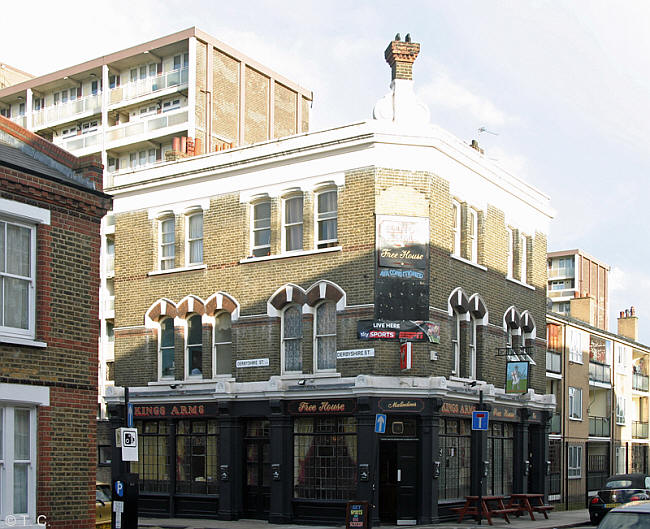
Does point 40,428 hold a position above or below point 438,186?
below

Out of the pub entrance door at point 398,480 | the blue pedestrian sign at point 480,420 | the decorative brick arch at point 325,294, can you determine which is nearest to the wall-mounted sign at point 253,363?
the decorative brick arch at point 325,294

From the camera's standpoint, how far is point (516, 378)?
102 feet

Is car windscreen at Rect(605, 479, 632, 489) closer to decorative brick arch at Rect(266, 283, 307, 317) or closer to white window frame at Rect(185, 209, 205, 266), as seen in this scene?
decorative brick arch at Rect(266, 283, 307, 317)

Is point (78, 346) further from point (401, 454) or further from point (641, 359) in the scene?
point (641, 359)

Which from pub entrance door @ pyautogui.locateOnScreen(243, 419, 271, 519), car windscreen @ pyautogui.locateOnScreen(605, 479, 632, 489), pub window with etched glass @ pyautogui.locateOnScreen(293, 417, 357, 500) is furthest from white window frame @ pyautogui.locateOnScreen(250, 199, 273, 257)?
car windscreen @ pyautogui.locateOnScreen(605, 479, 632, 489)

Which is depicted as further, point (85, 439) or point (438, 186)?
point (438, 186)

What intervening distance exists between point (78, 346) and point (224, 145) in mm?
21329

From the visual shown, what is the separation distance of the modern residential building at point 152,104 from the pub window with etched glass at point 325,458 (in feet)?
71.7

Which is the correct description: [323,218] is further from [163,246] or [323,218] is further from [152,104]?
[152,104]

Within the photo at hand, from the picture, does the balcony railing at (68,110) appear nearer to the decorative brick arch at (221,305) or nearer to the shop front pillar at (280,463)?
the decorative brick arch at (221,305)

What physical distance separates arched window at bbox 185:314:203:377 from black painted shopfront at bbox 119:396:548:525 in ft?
4.10

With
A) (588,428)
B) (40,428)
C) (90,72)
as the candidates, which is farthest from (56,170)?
(90,72)

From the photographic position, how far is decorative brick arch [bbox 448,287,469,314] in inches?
1144

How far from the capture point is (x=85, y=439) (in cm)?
1614
